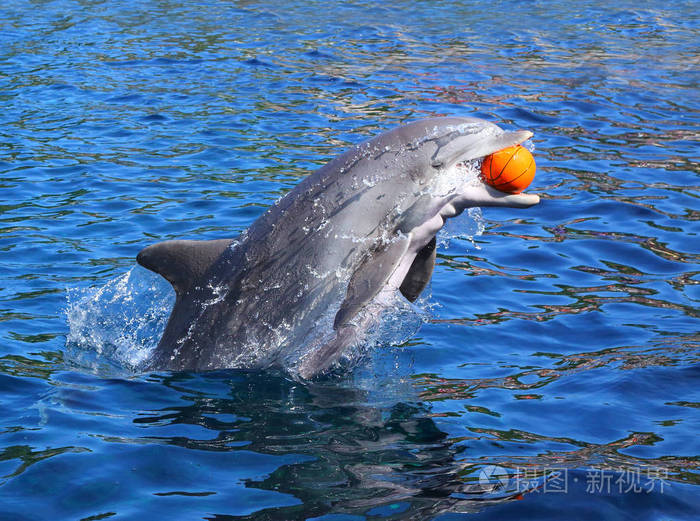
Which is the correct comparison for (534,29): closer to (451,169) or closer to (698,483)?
(451,169)

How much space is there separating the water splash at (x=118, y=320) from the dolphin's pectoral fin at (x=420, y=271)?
6.83 feet

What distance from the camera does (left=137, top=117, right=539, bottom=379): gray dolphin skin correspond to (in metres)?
6.86

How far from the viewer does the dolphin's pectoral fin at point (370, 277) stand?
255 inches

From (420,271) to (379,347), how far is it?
26.6 inches

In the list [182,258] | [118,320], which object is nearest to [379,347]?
[182,258]

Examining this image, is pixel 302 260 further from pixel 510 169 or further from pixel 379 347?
pixel 510 169

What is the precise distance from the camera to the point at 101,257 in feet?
31.0

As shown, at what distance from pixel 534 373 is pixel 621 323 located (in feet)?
4.12

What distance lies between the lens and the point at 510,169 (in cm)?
688

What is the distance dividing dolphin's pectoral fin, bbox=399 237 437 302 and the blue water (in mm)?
466

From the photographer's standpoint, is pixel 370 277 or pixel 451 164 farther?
pixel 451 164

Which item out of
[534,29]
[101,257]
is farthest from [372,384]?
[534,29]

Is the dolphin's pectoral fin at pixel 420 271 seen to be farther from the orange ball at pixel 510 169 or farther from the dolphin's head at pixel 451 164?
the orange ball at pixel 510 169

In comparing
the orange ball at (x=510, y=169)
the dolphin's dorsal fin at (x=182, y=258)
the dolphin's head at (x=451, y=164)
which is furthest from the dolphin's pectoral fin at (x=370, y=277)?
the dolphin's dorsal fin at (x=182, y=258)
